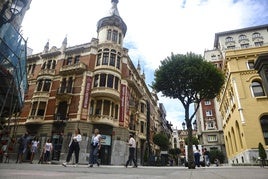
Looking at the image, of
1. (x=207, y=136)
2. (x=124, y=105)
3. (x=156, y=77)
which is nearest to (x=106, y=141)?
(x=124, y=105)

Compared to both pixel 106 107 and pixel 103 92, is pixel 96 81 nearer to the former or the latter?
pixel 103 92

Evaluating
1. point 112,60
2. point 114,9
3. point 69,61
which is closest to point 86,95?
point 112,60

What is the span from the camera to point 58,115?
24688mm

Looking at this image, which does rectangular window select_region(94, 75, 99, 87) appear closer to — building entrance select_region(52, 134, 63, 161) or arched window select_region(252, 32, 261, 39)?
building entrance select_region(52, 134, 63, 161)

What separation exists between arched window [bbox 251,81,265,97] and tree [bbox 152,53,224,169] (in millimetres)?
4547

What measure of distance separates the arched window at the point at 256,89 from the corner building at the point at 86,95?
52.6ft

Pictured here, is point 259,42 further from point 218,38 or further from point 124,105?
point 124,105

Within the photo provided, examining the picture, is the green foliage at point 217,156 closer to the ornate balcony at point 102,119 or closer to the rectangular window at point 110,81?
the ornate balcony at point 102,119

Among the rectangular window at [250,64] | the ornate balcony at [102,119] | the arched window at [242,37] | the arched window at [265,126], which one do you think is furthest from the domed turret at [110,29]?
the arched window at [242,37]

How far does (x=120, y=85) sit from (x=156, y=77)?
7.87m

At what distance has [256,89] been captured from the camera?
21.6 m

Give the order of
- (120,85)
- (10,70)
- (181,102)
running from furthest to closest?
(120,85), (181,102), (10,70)

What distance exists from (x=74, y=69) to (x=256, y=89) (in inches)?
908

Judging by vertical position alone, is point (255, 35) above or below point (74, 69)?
above
